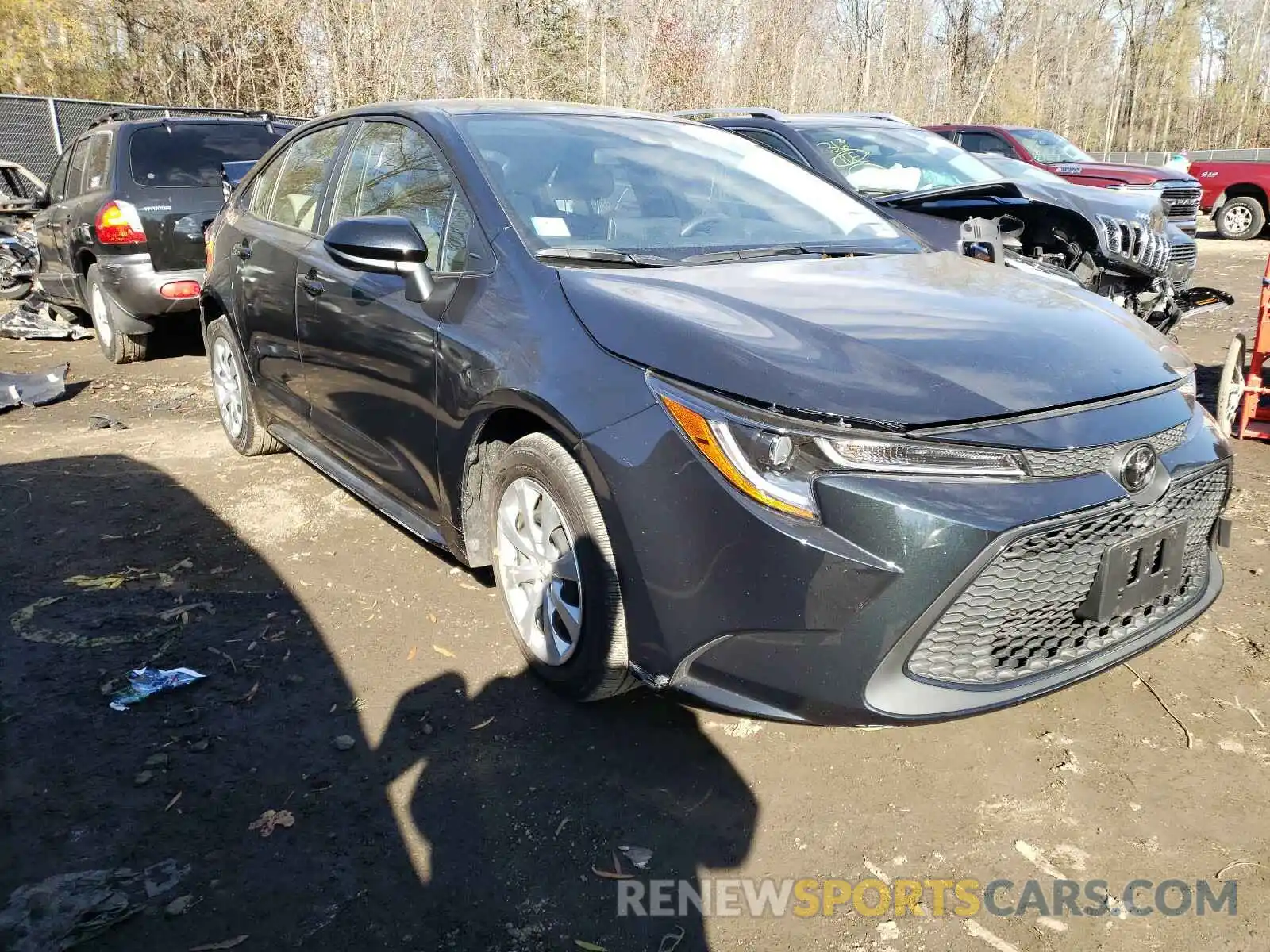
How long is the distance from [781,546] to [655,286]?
3.04 ft

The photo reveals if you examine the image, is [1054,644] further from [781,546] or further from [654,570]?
[654,570]

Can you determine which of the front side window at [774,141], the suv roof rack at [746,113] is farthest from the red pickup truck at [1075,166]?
the front side window at [774,141]

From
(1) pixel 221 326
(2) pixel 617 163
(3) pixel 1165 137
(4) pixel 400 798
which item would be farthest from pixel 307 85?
(3) pixel 1165 137

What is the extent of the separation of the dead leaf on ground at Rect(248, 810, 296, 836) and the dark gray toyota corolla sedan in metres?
0.78

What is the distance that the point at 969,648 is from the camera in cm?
214

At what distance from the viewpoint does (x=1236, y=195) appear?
17.1 meters

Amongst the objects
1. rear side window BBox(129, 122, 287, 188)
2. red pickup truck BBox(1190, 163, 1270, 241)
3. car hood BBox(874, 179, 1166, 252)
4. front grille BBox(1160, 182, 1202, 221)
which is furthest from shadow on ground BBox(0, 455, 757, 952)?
red pickup truck BBox(1190, 163, 1270, 241)

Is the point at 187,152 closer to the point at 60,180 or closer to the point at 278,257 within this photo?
the point at 60,180

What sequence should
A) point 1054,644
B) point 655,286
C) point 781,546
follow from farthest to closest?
point 655,286, point 1054,644, point 781,546

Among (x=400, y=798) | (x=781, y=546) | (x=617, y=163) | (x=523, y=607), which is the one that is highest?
(x=617, y=163)

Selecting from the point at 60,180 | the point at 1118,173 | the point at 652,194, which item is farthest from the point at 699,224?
the point at 1118,173

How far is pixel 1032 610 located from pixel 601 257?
1.54 metres

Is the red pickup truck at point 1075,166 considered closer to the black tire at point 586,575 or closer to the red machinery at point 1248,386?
the red machinery at point 1248,386

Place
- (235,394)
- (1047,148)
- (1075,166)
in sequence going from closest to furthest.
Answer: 1. (235,394)
2. (1075,166)
3. (1047,148)
